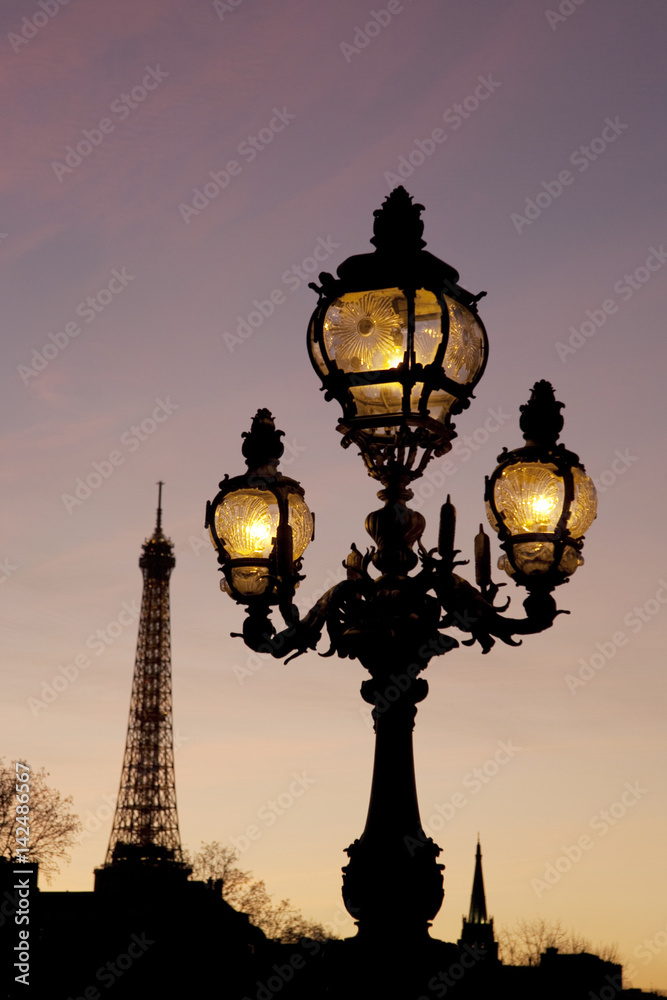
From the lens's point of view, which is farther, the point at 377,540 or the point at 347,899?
the point at 377,540

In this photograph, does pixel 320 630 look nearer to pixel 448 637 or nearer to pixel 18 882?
pixel 448 637

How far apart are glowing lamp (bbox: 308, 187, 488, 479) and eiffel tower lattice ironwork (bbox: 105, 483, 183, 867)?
10863 cm

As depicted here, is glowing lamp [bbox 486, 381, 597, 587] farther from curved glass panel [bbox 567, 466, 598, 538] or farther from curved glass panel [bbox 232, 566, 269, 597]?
curved glass panel [bbox 232, 566, 269, 597]

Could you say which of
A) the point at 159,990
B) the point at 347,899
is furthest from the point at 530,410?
the point at 159,990

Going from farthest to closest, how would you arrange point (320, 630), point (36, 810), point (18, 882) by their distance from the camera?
1. point (36, 810)
2. point (18, 882)
3. point (320, 630)

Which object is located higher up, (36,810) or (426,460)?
(36,810)

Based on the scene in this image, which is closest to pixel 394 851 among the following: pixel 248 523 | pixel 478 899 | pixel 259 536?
pixel 259 536

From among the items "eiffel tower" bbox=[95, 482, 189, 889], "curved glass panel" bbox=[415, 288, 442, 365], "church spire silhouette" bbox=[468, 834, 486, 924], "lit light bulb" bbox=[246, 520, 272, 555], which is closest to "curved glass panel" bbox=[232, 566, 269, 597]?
"lit light bulb" bbox=[246, 520, 272, 555]

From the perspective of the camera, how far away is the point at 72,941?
70.8 meters

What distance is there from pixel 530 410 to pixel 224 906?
7310 centimetres

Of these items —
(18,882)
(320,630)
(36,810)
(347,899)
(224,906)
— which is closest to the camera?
(347,899)

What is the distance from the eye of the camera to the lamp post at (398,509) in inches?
311

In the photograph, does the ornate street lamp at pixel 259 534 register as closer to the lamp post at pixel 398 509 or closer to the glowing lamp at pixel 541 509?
the lamp post at pixel 398 509

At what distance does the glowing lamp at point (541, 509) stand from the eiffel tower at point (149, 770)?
10886 centimetres
